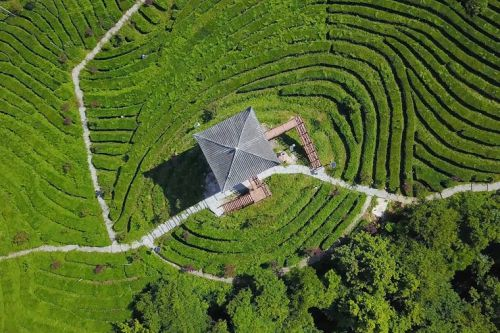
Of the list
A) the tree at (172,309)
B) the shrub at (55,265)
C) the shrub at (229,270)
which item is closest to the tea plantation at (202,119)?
the shrub at (55,265)

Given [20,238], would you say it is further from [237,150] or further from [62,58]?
[237,150]

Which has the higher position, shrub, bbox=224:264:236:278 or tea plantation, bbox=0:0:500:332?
tea plantation, bbox=0:0:500:332

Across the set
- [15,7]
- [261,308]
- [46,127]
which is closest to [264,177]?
[261,308]

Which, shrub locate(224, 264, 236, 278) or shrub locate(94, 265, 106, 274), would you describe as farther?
shrub locate(94, 265, 106, 274)

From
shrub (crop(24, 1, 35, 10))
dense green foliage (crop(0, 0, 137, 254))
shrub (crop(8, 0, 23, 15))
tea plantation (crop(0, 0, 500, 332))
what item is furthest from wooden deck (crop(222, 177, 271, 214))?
shrub (crop(8, 0, 23, 15))

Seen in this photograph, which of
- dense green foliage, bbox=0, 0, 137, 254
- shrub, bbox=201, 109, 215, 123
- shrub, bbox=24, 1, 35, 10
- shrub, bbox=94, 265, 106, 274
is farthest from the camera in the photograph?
shrub, bbox=24, 1, 35, 10

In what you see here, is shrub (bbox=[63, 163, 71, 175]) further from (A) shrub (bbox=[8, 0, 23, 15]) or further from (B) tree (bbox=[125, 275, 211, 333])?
(A) shrub (bbox=[8, 0, 23, 15])
